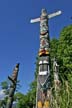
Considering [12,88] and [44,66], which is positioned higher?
[44,66]

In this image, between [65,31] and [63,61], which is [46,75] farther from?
[65,31]

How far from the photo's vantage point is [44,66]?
11930 mm

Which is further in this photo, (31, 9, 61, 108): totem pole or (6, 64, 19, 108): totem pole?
(6, 64, 19, 108): totem pole

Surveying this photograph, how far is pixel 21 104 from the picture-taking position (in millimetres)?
30625

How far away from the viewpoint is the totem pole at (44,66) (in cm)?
1091

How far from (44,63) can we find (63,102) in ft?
28.2

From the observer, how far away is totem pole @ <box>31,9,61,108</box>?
10.9m

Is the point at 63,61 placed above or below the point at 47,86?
above

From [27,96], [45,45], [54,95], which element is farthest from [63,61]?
[54,95]

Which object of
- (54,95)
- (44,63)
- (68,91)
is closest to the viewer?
(68,91)

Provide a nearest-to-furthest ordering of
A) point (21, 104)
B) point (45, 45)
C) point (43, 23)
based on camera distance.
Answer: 1. point (45, 45)
2. point (43, 23)
3. point (21, 104)

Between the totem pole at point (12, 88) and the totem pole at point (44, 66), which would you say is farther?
the totem pole at point (12, 88)

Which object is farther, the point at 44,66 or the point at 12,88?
the point at 12,88

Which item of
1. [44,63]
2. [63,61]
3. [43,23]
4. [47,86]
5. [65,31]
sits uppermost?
[65,31]
